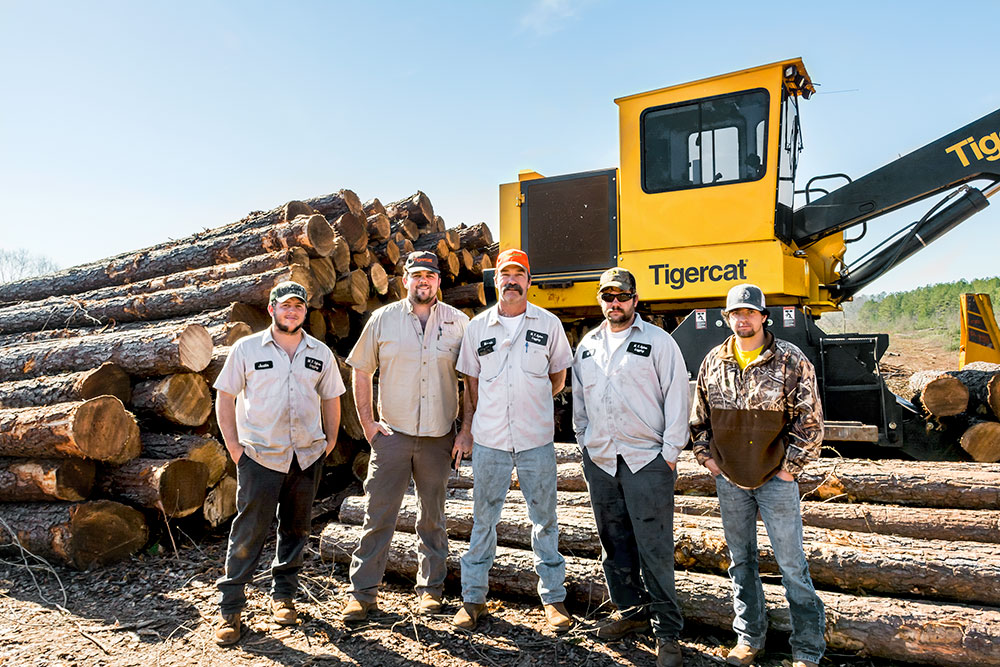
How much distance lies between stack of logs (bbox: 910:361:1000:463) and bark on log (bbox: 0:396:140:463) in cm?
706

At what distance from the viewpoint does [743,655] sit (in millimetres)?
3451

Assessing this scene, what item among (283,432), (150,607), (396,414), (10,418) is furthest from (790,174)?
(10,418)

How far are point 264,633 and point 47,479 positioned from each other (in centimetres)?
251

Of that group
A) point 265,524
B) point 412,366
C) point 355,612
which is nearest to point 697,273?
point 412,366

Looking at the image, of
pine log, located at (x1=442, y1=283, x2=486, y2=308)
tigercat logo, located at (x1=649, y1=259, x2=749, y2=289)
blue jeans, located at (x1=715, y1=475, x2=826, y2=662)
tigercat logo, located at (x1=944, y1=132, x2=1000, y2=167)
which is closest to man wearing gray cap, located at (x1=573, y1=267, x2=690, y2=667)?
blue jeans, located at (x1=715, y1=475, x2=826, y2=662)

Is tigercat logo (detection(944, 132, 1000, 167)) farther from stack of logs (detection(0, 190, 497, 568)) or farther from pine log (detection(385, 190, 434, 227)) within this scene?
pine log (detection(385, 190, 434, 227))

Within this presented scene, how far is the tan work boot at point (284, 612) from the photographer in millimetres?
4023

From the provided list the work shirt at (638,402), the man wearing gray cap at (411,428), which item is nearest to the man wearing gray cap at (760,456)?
the work shirt at (638,402)

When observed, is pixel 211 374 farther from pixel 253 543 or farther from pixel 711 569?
pixel 711 569

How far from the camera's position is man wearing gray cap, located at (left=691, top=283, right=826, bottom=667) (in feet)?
10.9

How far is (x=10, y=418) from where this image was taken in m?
5.43

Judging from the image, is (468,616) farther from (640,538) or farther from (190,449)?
(190,449)

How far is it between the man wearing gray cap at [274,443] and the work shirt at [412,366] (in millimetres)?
387

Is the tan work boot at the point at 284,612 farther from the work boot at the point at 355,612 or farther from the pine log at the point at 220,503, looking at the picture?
the pine log at the point at 220,503
